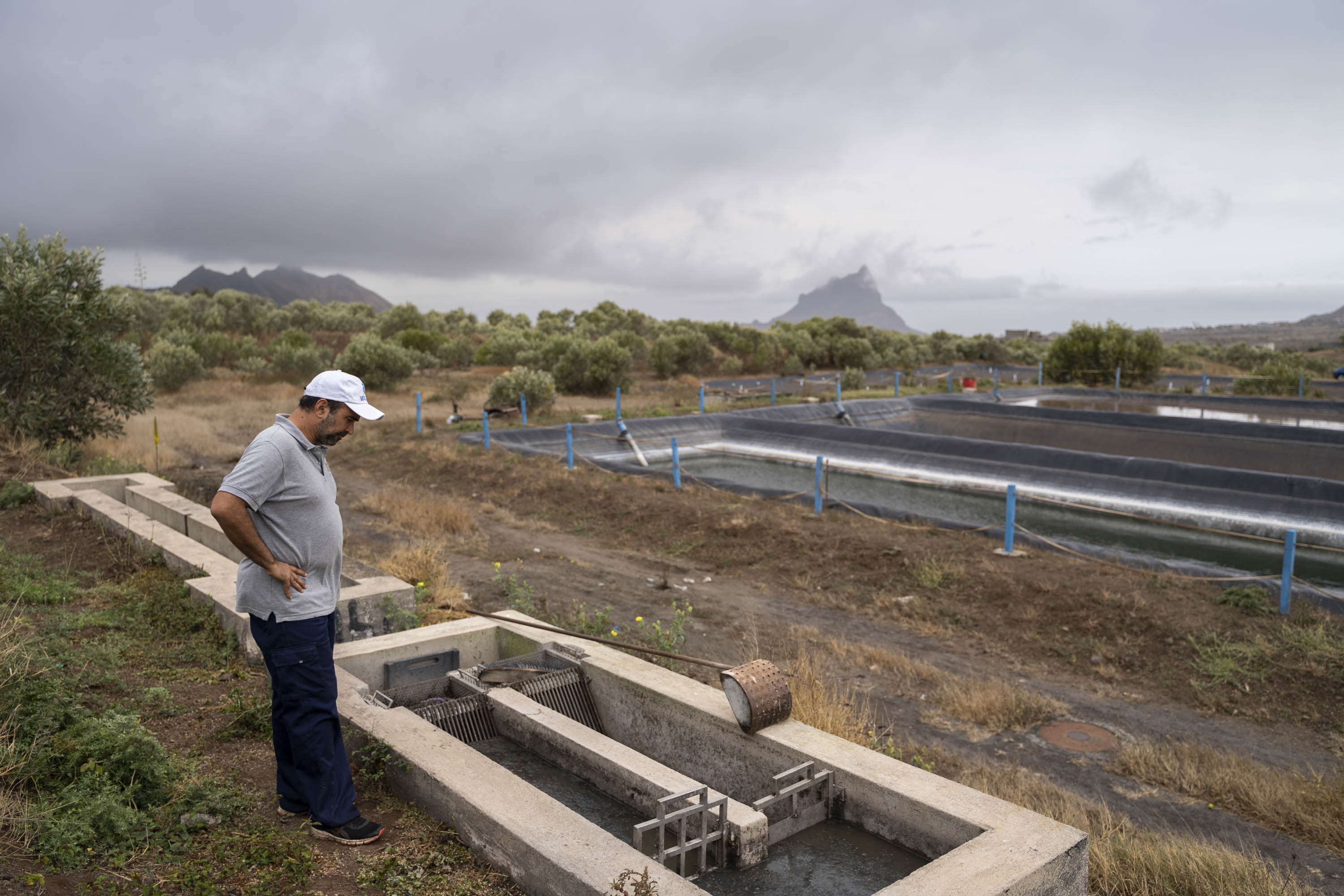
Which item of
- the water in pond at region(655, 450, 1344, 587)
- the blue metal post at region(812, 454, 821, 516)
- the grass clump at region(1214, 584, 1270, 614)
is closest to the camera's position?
the grass clump at region(1214, 584, 1270, 614)

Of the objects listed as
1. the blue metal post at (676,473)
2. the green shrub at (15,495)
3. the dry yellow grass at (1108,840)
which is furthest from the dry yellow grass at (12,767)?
the blue metal post at (676,473)

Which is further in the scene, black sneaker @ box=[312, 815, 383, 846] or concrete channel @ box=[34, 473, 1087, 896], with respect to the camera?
black sneaker @ box=[312, 815, 383, 846]

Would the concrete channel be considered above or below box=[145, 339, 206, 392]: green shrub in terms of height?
below

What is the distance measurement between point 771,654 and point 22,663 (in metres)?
5.74

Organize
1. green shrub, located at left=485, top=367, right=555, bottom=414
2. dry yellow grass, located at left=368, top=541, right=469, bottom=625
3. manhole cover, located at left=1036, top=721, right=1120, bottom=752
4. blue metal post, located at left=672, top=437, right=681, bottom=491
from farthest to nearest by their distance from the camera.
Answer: green shrub, located at left=485, top=367, right=555, bottom=414 < blue metal post, located at left=672, top=437, right=681, bottom=491 < dry yellow grass, located at left=368, top=541, right=469, bottom=625 < manhole cover, located at left=1036, top=721, right=1120, bottom=752

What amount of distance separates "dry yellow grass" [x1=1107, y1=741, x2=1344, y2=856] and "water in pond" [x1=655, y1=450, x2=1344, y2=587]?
20.4 ft

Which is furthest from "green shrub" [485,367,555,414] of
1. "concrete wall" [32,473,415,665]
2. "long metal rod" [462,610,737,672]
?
"long metal rod" [462,610,737,672]

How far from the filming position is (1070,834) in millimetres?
3613

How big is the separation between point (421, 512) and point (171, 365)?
2385 centimetres

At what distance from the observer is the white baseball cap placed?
12.0ft

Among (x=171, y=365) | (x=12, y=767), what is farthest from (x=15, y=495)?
(x=171, y=365)

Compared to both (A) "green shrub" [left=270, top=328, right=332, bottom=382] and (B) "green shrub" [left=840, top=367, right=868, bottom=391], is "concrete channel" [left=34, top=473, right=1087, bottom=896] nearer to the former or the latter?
(A) "green shrub" [left=270, top=328, right=332, bottom=382]

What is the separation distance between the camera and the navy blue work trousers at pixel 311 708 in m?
3.68

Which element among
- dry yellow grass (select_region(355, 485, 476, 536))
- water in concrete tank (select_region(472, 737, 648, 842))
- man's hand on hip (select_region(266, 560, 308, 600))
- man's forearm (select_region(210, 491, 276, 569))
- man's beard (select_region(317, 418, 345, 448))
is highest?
man's beard (select_region(317, 418, 345, 448))
